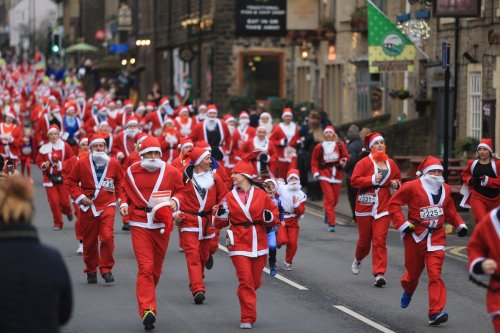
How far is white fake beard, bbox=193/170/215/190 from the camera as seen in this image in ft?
49.6

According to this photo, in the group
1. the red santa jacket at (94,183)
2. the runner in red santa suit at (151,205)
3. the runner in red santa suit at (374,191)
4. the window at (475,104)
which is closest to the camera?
the runner in red santa suit at (151,205)

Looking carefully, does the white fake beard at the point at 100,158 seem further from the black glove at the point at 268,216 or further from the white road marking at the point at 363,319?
the black glove at the point at 268,216

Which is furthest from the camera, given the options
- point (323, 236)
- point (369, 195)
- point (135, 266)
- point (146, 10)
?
point (146, 10)

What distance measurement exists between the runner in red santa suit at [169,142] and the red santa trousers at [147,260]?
14.5 metres

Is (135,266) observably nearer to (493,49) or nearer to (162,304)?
(162,304)

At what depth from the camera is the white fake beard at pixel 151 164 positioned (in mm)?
14391

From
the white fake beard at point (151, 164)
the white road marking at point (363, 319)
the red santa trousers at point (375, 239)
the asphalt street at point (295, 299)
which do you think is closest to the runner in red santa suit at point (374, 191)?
the red santa trousers at point (375, 239)

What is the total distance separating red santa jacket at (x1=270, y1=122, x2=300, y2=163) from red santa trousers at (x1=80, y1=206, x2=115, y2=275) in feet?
41.9

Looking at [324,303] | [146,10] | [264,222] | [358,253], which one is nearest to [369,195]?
[358,253]

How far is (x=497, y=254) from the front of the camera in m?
9.97

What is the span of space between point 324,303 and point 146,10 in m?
62.4

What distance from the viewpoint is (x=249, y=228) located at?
1402cm

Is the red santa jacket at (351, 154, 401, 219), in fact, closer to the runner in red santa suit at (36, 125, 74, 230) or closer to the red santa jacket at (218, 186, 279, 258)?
the red santa jacket at (218, 186, 279, 258)

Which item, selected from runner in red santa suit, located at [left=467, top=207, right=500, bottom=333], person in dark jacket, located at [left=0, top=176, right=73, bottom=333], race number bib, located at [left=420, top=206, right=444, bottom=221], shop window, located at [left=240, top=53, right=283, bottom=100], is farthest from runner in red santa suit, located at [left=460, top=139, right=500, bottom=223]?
shop window, located at [left=240, top=53, right=283, bottom=100]
